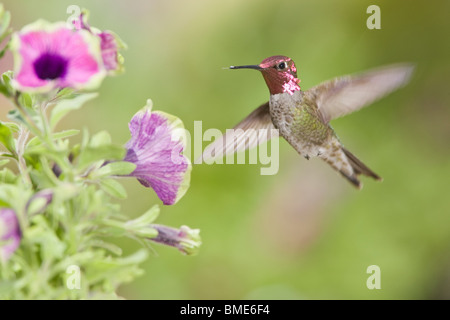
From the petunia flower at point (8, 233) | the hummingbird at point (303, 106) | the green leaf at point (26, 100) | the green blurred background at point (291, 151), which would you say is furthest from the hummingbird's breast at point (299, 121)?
the green blurred background at point (291, 151)

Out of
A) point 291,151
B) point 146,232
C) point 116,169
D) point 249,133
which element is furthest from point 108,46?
point 291,151

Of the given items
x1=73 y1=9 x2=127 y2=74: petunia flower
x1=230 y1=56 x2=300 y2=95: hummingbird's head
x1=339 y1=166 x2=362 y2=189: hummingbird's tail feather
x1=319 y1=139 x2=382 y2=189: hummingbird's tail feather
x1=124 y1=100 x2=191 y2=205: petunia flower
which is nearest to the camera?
x1=73 y1=9 x2=127 y2=74: petunia flower

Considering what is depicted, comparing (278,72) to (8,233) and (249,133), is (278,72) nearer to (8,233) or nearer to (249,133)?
(249,133)

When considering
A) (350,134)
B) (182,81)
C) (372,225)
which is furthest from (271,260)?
(182,81)

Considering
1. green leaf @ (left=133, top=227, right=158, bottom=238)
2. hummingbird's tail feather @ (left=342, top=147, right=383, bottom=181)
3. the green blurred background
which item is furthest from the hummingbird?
the green blurred background

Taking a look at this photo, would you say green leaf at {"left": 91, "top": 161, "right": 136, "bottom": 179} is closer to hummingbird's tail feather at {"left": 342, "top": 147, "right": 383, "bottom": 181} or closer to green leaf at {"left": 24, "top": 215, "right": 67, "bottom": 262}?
green leaf at {"left": 24, "top": 215, "right": 67, "bottom": 262}

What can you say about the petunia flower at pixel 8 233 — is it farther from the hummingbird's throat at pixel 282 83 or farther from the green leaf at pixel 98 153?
the hummingbird's throat at pixel 282 83

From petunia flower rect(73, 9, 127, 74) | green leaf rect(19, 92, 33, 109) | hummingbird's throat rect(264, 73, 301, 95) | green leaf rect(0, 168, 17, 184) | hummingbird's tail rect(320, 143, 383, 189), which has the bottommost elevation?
green leaf rect(0, 168, 17, 184)
